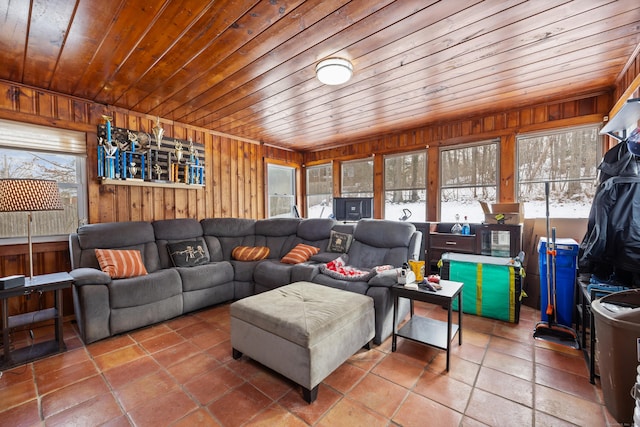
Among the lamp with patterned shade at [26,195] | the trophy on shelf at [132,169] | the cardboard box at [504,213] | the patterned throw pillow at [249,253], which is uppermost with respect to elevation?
the trophy on shelf at [132,169]

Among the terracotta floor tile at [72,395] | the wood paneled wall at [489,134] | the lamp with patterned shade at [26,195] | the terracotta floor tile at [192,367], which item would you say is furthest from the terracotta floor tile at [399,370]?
the lamp with patterned shade at [26,195]

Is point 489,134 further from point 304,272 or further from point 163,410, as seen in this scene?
point 163,410

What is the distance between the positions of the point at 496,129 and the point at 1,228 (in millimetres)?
5757

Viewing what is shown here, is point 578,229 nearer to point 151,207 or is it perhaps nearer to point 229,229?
point 229,229

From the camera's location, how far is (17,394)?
5.83 ft

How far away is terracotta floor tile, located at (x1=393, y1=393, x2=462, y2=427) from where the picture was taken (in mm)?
1521

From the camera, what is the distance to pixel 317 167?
5.77 meters

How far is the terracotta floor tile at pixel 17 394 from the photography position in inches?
66.9

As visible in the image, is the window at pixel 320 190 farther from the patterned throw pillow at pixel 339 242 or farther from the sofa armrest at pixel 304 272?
the sofa armrest at pixel 304 272

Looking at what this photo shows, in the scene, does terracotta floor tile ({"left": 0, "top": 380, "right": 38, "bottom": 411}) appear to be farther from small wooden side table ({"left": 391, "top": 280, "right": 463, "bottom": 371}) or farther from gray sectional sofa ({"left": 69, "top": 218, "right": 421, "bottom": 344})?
small wooden side table ({"left": 391, "top": 280, "right": 463, "bottom": 371})

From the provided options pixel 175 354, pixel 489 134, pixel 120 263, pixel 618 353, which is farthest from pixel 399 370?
pixel 489 134

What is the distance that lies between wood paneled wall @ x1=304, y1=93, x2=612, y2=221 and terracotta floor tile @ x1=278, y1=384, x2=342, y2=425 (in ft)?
Answer: 10.4

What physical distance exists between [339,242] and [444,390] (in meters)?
2.01

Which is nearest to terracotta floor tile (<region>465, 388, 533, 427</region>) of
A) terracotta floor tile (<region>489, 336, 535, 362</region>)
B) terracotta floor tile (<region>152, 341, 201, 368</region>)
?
terracotta floor tile (<region>489, 336, 535, 362</region>)
